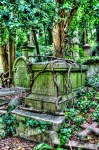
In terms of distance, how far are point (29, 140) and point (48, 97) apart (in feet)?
3.60

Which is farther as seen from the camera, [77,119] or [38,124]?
[77,119]

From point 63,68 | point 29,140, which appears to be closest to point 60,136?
point 29,140

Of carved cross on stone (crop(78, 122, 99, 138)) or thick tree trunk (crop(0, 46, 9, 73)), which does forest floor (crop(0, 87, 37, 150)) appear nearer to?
carved cross on stone (crop(78, 122, 99, 138))

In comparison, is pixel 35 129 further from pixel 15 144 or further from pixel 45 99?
pixel 45 99

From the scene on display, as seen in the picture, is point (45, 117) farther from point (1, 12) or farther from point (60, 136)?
point (1, 12)

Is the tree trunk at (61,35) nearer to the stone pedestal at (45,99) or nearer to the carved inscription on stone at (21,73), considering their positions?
the carved inscription on stone at (21,73)

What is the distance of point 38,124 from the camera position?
3809 millimetres

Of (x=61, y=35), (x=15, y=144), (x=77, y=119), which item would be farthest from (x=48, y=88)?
(x=61, y=35)

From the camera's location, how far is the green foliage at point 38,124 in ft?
12.1

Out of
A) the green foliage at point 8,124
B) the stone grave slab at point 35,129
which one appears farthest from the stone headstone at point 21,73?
the stone grave slab at point 35,129

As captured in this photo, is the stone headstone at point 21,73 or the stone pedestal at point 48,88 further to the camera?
the stone headstone at point 21,73

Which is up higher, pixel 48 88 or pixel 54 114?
pixel 48 88

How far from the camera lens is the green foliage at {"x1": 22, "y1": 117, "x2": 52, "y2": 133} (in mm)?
3683

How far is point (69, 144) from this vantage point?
331 centimetres
